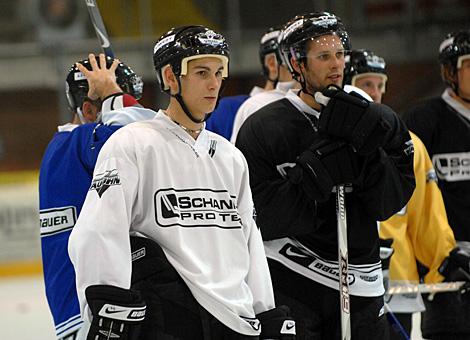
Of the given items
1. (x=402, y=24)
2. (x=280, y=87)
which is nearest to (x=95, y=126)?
(x=280, y=87)

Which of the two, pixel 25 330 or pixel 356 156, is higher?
pixel 356 156

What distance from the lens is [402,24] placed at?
890 centimetres

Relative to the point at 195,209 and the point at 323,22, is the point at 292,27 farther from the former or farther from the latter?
the point at 195,209

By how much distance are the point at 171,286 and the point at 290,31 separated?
0.86 meters

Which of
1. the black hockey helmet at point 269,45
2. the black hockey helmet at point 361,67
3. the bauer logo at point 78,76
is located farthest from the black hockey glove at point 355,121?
the black hockey helmet at point 269,45

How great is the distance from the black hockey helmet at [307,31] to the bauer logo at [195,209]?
60 cm

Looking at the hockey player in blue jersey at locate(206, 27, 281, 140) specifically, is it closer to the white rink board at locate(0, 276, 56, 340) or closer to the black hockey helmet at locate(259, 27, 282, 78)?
the black hockey helmet at locate(259, 27, 282, 78)

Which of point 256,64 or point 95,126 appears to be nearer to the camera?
point 95,126

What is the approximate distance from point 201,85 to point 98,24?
813 millimetres

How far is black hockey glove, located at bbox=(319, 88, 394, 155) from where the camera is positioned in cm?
241

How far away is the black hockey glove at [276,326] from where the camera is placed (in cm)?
Result: 215

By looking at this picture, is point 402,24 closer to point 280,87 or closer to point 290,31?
point 280,87

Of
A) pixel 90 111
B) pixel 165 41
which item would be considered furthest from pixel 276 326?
pixel 90 111

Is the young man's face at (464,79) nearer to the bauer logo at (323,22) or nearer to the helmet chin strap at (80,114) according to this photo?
the bauer logo at (323,22)
